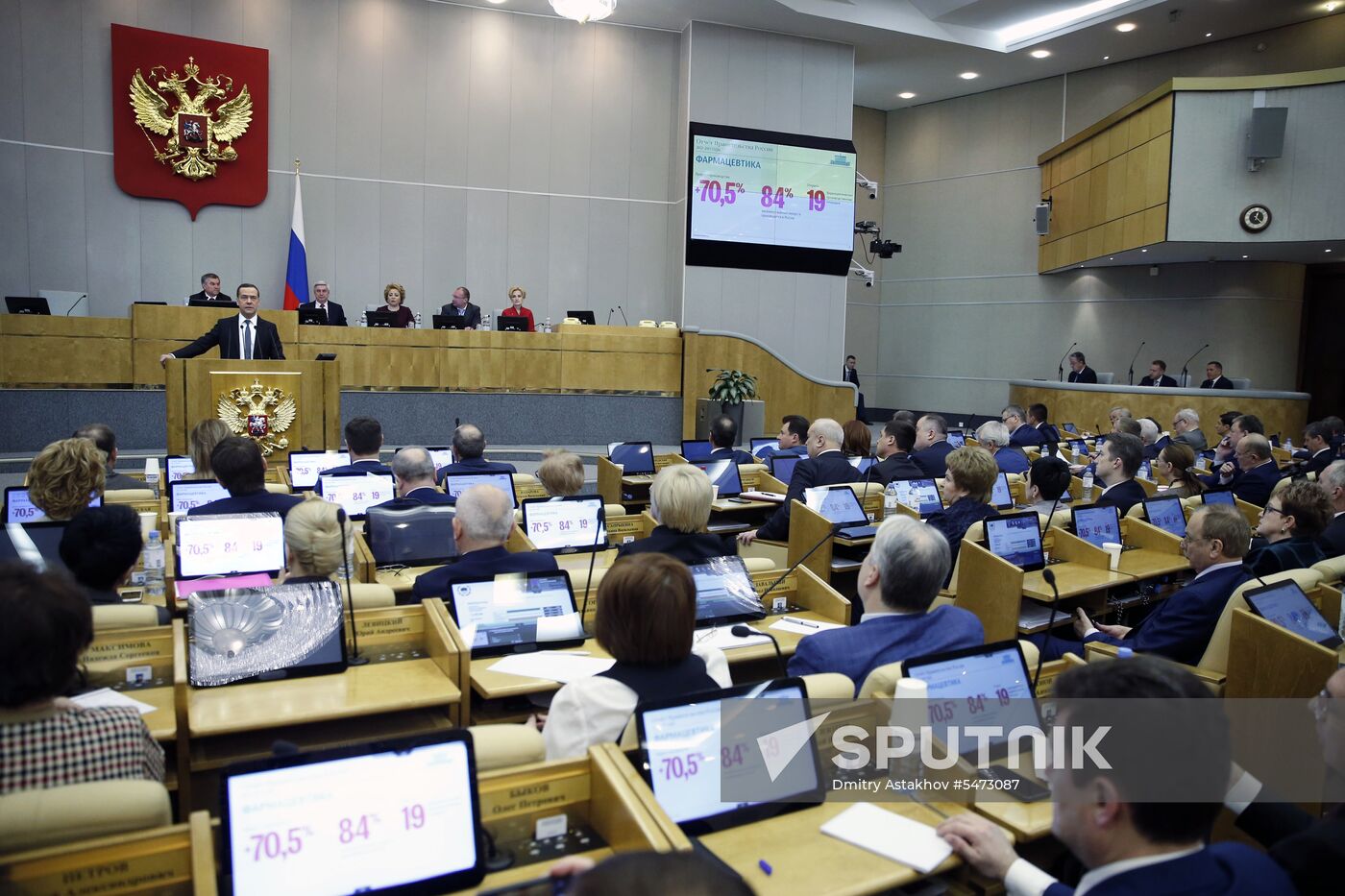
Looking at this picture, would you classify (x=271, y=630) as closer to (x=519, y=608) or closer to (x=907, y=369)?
(x=519, y=608)

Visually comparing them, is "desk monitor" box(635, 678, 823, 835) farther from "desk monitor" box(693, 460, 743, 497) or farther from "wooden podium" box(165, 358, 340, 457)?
"wooden podium" box(165, 358, 340, 457)

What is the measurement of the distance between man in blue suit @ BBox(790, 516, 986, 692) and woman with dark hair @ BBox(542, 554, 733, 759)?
491 mm

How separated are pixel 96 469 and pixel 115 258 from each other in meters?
8.87

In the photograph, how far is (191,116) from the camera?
436 inches

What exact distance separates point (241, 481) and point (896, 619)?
2.84 m

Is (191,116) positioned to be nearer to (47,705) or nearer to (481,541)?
(481,541)

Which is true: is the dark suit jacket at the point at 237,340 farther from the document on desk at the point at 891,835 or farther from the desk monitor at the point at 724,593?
the document on desk at the point at 891,835

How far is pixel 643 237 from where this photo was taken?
13.4m

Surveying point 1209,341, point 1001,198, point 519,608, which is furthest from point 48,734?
point 1001,198

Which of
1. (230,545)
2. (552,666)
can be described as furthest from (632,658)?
(230,545)

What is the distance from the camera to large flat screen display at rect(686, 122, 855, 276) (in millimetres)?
12773

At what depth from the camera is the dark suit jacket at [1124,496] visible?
221 inches

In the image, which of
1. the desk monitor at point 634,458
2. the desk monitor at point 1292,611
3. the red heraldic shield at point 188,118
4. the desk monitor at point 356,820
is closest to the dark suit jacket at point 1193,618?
the desk monitor at point 1292,611

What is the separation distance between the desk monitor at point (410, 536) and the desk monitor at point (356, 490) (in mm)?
826
